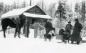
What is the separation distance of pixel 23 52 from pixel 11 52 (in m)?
0.39

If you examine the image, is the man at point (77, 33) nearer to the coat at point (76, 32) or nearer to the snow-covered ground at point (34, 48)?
the coat at point (76, 32)

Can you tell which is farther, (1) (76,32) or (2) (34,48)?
(1) (76,32)

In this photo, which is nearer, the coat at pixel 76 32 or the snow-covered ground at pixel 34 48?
the snow-covered ground at pixel 34 48

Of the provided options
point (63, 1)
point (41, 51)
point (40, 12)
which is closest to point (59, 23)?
point (63, 1)

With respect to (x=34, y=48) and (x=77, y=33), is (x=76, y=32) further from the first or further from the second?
(x=34, y=48)

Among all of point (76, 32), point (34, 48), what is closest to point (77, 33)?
point (76, 32)

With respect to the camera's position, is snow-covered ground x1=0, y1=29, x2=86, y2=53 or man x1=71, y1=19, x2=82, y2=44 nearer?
snow-covered ground x1=0, y1=29, x2=86, y2=53

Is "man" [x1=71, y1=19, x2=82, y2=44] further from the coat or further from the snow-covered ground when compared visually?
the snow-covered ground

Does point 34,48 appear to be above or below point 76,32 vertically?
above

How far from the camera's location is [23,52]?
642 centimetres

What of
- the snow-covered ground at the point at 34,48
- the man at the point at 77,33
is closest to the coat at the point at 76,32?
the man at the point at 77,33

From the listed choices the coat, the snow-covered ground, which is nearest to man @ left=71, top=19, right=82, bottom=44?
the coat

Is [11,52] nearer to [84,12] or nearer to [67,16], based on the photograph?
[67,16]

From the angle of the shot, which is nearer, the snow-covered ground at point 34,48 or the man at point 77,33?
the snow-covered ground at point 34,48
